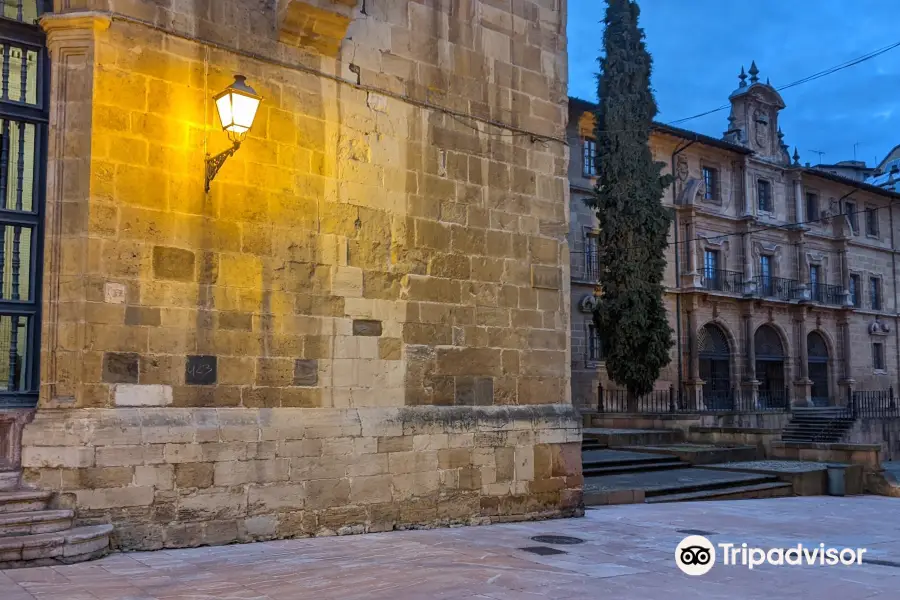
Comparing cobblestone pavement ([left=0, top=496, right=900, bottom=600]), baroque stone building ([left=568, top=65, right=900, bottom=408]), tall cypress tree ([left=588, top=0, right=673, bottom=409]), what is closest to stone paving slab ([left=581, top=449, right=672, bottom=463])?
cobblestone pavement ([left=0, top=496, right=900, bottom=600])

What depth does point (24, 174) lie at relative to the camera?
24.1 ft

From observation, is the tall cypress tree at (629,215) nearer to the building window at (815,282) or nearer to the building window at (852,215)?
the building window at (815,282)

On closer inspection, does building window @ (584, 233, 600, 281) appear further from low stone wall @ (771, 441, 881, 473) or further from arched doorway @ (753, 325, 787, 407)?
low stone wall @ (771, 441, 881, 473)

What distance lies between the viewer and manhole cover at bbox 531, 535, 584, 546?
835cm

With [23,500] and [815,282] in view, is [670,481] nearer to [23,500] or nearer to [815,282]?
[23,500]

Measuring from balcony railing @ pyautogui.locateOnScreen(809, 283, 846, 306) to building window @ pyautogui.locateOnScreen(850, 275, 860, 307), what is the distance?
122 cm

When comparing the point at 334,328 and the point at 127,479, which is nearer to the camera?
the point at 127,479

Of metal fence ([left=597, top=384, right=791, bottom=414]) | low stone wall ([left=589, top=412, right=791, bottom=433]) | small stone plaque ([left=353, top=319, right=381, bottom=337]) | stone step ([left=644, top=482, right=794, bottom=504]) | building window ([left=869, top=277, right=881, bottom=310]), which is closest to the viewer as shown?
small stone plaque ([left=353, top=319, right=381, bottom=337])

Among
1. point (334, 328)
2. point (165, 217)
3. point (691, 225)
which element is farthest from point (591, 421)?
point (165, 217)

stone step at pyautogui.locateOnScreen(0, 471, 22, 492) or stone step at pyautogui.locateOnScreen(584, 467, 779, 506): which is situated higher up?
stone step at pyautogui.locateOnScreen(0, 471, 22, 492)

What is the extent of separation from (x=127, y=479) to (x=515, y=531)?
404 centimetres

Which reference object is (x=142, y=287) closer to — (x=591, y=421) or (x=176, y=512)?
(x=176, y=512)

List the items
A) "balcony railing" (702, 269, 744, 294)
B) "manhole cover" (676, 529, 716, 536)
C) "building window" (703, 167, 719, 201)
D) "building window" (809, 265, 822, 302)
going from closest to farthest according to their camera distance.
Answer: "manhole cover" (676, 529, 716, 536) < "balcony railing" (702, 269, 744, 294) < "building window" (703, 167, 719, 201) < "building window" (809, 265, 822, 302)

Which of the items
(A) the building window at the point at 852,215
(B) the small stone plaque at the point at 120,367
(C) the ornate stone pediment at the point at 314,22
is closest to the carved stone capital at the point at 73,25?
(C) the ornate stone pediment at the point at 314,22
